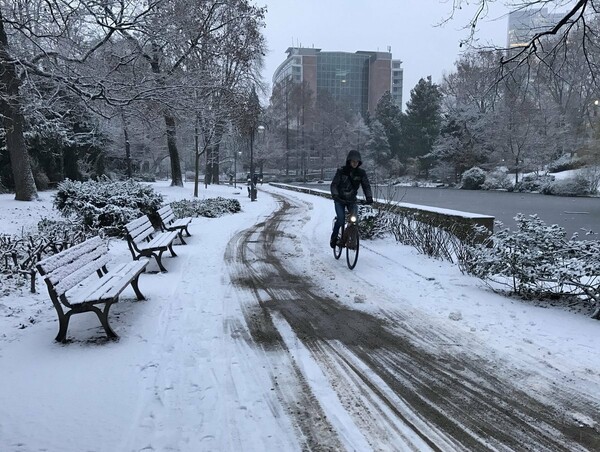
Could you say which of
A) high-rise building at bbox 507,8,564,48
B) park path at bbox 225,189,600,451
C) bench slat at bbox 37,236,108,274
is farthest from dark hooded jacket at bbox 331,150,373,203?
bench slat at bbox 37,236,108,274

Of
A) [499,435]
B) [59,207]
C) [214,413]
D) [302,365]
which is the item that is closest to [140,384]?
[214,413]

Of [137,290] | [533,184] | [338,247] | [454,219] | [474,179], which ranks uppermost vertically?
[474,179]

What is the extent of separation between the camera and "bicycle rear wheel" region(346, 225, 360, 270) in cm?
743

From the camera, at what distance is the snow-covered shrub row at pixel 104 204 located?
980 cm

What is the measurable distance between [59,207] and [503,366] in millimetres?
10415

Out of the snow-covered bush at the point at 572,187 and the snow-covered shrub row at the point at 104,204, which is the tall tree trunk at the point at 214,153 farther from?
the snow-covered bush at the point at 572,187

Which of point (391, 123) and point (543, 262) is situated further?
point (391, 123)

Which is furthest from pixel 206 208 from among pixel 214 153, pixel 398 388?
pixel 214 153

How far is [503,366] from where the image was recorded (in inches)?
148

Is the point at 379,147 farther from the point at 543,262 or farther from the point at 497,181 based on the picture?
the point at 543,262

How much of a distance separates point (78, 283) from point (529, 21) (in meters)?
8.33

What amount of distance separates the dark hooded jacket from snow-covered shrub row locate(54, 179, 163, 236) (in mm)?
4917

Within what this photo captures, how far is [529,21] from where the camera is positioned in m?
7.83

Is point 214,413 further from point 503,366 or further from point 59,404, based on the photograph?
point 503,366
